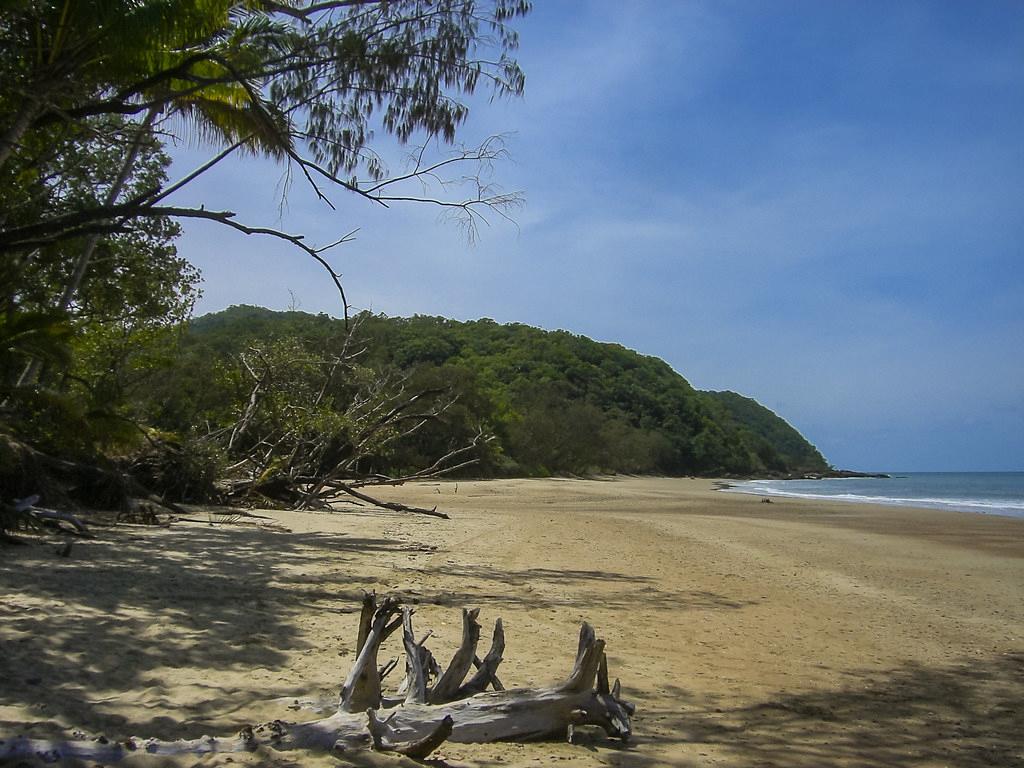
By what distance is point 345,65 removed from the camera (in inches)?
303

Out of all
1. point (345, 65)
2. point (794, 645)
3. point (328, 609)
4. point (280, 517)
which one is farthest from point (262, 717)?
point (280, 517)

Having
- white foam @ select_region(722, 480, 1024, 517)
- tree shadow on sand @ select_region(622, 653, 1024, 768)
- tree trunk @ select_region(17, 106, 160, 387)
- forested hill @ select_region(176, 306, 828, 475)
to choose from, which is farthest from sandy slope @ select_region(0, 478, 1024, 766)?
white foam @ select_region(722, 480, 1024, 517)

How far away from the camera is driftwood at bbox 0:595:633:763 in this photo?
2904 mm

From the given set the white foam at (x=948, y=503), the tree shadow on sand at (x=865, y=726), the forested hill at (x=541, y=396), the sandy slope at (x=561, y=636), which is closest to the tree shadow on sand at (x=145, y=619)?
the sandy slope at (x=561, y=636)

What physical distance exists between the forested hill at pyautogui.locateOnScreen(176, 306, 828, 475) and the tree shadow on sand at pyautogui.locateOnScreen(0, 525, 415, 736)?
18.2m

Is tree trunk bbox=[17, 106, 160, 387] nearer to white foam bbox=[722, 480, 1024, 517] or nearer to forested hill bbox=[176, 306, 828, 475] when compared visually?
forested hill bbox=[176, 306, 828, 475]

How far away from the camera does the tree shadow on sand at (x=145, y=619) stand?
144 inches

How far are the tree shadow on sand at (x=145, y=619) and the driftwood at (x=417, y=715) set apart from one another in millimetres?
450

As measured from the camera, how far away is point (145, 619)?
504 centimetres

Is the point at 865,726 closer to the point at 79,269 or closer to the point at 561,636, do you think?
the point at 561,636

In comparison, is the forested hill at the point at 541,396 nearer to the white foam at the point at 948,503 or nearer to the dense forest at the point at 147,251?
the dense forest at the point at 147,251

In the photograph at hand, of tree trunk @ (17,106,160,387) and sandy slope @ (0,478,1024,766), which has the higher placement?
tree trunk @ (17,106,160,387)

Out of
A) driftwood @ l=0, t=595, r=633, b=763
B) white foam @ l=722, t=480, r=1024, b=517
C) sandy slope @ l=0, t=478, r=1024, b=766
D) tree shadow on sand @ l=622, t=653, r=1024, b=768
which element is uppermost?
white foam @ l=722, t=480, r=1024, b=517

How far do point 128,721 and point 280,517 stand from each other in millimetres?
9690
